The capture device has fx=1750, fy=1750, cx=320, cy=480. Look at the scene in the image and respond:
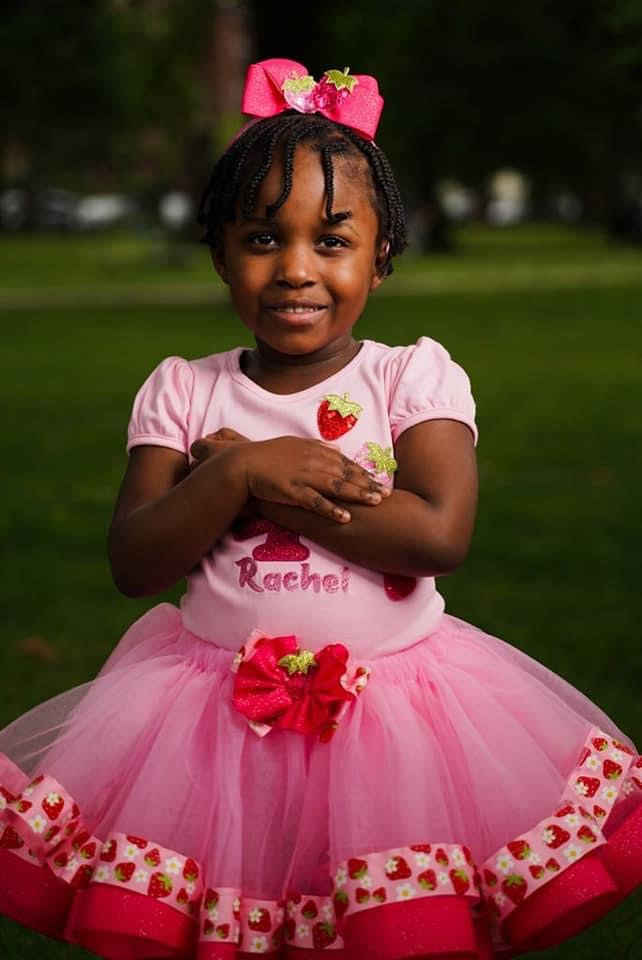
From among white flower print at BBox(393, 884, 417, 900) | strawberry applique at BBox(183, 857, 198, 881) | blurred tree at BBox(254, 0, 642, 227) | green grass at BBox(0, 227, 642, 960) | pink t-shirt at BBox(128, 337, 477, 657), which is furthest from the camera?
blurred tree at BBox(254, 0, 642, 227)

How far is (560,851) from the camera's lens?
2.83 meters

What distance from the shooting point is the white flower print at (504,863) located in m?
2.83

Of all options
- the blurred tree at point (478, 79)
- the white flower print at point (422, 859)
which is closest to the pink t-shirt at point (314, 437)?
the white flower print at point (422, 859)

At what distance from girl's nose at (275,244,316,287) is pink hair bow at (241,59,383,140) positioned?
0.82ft

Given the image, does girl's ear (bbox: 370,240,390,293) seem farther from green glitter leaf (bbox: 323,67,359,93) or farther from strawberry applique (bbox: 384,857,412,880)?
strawberry applique (bbox: 384,857,412,880)

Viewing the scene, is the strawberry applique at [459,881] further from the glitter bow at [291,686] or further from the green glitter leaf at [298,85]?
the green glitter leaf at [298,85]

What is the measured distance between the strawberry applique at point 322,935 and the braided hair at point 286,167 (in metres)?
→ 1.17

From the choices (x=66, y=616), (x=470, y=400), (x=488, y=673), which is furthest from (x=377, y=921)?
(x=66, y=616)

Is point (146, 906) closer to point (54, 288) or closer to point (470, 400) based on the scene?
point (470, 400)

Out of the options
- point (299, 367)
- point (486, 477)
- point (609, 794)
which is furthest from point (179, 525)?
point (486, 477)

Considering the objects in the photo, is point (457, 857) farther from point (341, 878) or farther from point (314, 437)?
point (314, 437)

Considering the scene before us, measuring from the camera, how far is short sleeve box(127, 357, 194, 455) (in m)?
3.08

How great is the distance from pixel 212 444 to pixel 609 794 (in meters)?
0.90

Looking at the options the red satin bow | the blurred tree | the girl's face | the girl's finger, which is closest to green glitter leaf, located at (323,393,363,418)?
the girl's face
